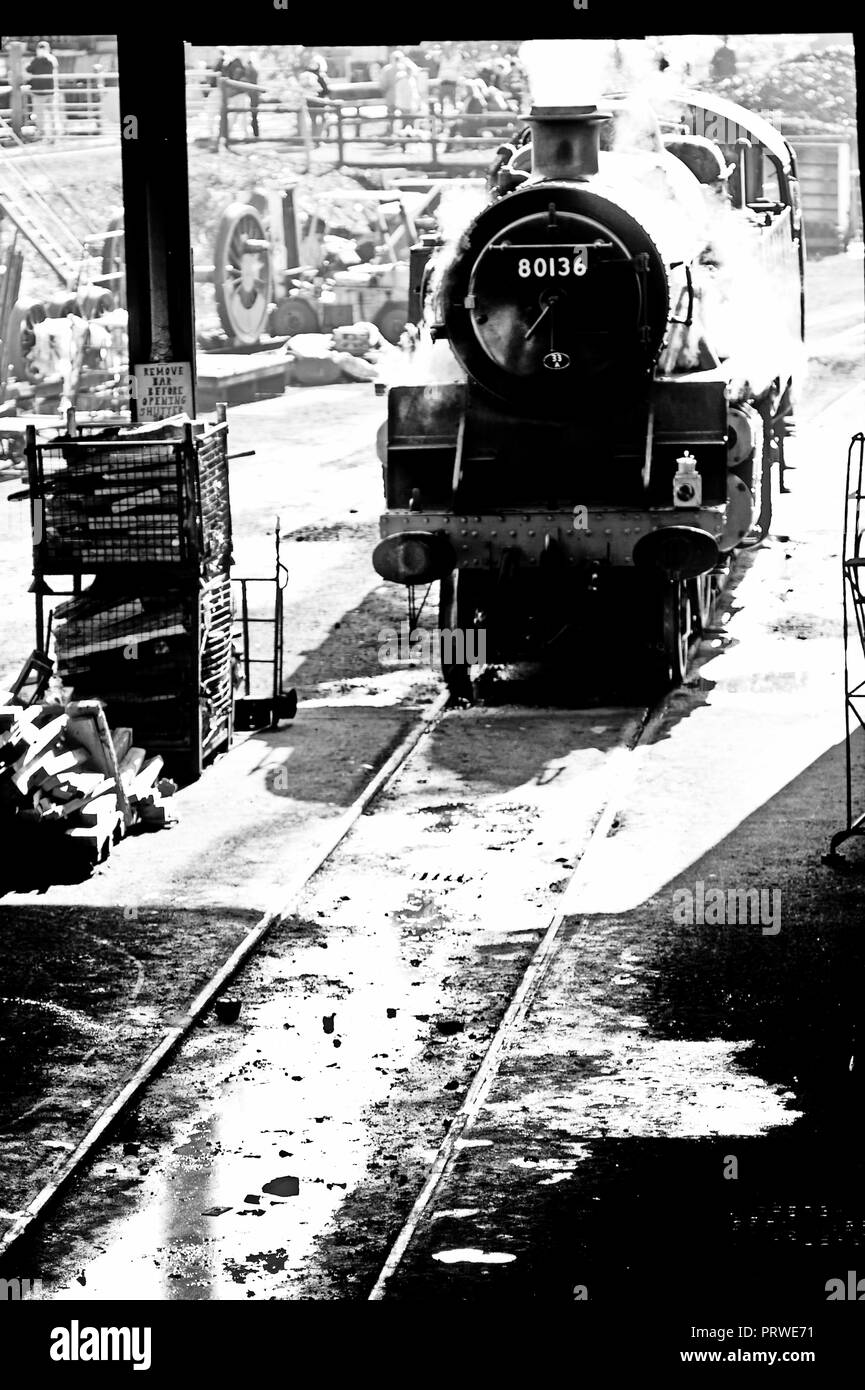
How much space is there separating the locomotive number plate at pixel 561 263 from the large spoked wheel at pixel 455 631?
2123mm

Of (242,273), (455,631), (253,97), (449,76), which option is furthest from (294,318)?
(455,631)

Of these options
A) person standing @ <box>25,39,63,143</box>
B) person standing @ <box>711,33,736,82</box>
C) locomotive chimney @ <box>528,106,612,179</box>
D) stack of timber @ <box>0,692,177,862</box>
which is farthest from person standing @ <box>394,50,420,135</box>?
stack of timber @ <box>0,692,177,862</box>

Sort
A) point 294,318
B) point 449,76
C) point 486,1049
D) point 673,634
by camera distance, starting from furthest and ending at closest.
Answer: point 449,76 < point 294,318 < point 673,634 < point 486,1049

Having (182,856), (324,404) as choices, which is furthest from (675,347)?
(324,404)

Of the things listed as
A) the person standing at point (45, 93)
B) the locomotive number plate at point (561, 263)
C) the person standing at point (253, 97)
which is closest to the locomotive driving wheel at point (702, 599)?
the locomotive number plate at point (561, 263)

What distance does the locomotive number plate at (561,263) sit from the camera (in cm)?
1482

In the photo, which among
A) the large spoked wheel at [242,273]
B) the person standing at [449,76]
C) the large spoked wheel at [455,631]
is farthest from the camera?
the person standing at [449,76]

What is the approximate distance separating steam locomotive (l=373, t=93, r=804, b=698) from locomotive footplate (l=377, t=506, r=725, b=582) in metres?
0.01

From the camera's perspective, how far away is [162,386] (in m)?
14.8

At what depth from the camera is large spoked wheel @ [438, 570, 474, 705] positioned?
15.5m

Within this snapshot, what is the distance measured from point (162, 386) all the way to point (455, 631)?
258 cm

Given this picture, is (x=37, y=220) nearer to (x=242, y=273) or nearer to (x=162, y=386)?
(x=242, y=273)

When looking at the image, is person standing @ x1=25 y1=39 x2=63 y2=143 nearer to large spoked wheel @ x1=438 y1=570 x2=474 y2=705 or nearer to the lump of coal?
large spoked wheel @ x1=438 y1=570 x2=474 y2=705

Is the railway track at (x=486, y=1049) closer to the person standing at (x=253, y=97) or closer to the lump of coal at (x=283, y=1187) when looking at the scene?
the lump of coal at (x=283, y=1187)
